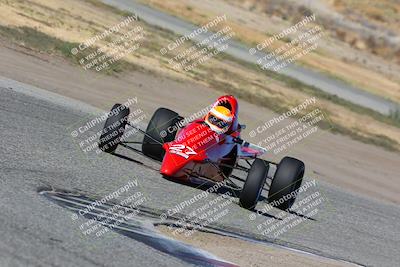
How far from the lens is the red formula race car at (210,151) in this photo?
44.4ft

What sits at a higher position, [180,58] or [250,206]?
[250,206]

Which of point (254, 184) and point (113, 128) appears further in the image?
point (113, 128)

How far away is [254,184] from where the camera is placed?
1330cm

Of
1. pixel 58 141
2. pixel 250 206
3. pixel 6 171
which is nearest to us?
pixel 6 171

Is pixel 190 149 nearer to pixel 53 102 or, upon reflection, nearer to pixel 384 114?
pixel 53 102

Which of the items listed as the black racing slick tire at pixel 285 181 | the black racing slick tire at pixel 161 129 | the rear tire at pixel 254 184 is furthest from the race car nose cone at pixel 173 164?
the black racing slick tire at pixel 285 181

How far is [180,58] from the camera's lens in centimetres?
3366

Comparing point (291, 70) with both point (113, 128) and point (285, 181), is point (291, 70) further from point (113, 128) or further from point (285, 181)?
point (113, 128)

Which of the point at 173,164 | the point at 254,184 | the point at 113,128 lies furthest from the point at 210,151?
the point at 113,128

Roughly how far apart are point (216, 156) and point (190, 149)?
770 mm

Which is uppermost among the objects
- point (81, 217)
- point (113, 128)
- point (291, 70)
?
point (81, 217)

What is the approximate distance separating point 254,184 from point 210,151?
1115mm

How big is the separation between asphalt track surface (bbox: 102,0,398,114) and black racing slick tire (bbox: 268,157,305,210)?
2540cm

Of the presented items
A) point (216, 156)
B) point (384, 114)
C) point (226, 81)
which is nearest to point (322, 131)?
point (226, 81)
